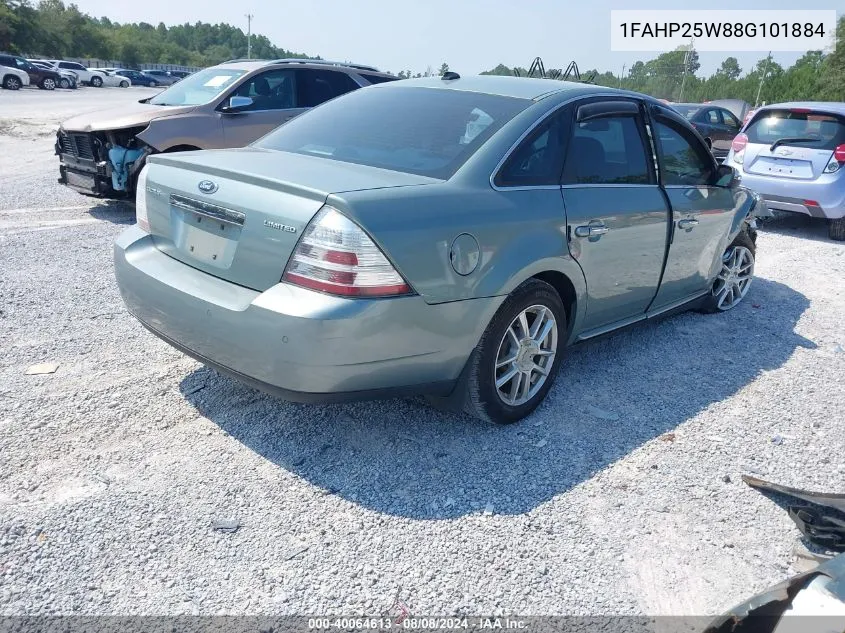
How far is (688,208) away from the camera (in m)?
4.45

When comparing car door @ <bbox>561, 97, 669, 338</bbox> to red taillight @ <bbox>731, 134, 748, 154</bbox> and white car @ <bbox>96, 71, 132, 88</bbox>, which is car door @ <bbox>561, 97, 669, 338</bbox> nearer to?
red taillight @ <bbox>731, 134, 748, 154</bbox>

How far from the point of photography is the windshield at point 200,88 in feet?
26.3

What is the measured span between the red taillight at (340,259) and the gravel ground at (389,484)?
0.89m

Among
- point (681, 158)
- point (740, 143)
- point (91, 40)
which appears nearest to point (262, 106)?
point (681, 158)

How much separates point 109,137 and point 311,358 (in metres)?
6.06

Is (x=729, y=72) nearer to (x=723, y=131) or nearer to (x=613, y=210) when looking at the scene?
(x=723, y=131)

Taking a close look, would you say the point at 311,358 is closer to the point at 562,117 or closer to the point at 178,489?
the point at 178,489

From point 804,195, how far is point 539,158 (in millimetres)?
6535

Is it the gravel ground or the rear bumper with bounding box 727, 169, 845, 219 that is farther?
the rear bumper with bounding box 727, 169, 845, 219

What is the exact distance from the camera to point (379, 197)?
279 cm

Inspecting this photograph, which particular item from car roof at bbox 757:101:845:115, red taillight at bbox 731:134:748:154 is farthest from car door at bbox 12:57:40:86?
car roof at bbox 757:101:845:115

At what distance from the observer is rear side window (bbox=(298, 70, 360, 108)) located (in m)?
8.58

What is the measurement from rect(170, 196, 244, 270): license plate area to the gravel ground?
0.87 m

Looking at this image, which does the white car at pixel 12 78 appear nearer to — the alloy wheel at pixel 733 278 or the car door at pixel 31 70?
the car door at pixel 31 70
